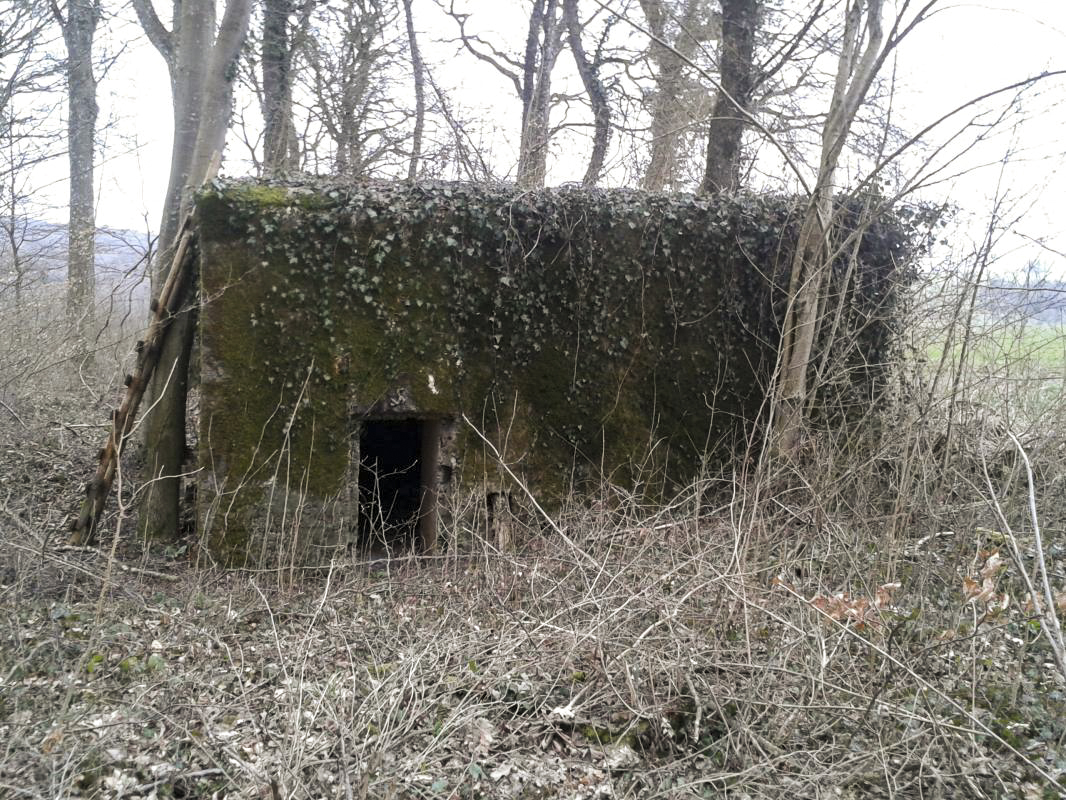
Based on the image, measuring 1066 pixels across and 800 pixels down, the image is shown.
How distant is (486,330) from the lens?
7.64 meters

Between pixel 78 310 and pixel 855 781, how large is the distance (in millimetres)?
12170

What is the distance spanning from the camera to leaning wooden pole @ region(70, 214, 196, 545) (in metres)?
6.96

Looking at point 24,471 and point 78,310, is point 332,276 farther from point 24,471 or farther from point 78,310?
point 78,310

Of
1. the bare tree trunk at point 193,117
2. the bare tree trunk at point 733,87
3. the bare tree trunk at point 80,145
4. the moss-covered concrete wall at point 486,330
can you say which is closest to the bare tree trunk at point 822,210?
the moss-covered concrete wall at point 486,330

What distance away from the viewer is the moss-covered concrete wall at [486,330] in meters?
6.96

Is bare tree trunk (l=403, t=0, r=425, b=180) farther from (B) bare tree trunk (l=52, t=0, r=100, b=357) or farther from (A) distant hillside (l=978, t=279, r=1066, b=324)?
(A) distant hillside (l=978, t=279, r=1066, b=324)

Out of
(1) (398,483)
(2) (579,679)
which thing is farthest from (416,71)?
(2) (579,679)

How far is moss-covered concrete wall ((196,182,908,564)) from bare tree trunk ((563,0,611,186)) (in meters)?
7.53

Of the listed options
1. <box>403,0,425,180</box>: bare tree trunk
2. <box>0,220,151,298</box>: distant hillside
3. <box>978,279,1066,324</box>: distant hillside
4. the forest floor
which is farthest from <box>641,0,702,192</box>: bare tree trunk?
the forest floor

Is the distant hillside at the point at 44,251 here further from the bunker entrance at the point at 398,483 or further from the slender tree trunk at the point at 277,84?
the bunker entrance at the point at 398,483

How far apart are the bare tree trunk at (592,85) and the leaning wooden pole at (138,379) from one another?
9.39 metres

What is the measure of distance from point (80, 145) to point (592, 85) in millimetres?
9724

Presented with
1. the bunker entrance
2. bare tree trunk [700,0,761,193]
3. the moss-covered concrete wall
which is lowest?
the bunker entrance

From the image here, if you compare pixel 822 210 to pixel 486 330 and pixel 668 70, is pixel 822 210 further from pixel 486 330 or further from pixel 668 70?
pixel 668 70
